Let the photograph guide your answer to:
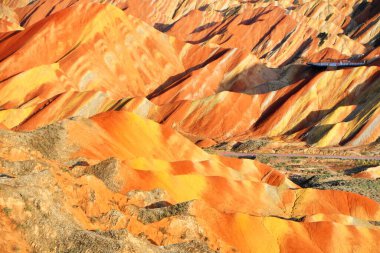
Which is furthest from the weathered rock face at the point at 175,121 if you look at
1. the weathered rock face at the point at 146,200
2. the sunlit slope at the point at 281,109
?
the sunlit slope at the point at 281,109

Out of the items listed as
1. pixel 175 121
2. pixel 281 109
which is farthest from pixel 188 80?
pixel 281 109

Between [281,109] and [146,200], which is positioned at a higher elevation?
Result: [146,200]

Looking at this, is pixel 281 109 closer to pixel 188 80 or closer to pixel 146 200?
pixel 188 80

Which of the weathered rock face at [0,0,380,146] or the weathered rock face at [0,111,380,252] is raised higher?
the weathered rock face at [0,111,380,252]

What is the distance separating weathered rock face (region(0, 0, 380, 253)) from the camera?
2525 centimetres

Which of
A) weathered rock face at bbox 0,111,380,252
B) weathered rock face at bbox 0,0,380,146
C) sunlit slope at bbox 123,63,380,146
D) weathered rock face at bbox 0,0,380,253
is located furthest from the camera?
weathered rock face at bbox 0,0,380,146

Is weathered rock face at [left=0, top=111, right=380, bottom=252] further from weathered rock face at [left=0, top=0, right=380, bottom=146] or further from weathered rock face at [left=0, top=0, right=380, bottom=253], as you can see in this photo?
weathered rock face at [left=0, top=0, right=380, bottom=146]

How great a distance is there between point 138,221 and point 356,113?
62452mm

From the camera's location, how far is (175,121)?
91.8 meters

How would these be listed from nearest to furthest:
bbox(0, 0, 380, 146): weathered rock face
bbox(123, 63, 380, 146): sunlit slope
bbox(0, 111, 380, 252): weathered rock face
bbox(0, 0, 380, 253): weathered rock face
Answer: bbox(0, 111, 380, 252): weathered rock face < bbox(0, 0, 380, 253): weathered rock face < bbox(123, 63, 380, 146): sunlit slope < bbox(0, 0, 380, 146): weathered rock face

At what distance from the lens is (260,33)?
160000 millimetres

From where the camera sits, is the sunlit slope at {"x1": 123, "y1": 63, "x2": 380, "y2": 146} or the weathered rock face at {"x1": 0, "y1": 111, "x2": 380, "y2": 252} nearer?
the weathered rock face at {"x1": 0, "y1": 111, "x2": 380, "y2": 252}

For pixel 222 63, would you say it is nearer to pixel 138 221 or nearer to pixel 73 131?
pixel 73 131

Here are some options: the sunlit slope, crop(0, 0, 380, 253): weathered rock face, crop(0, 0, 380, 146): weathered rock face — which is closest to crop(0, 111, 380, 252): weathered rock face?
crop(0, 0, 380, 253): weathered rock face
